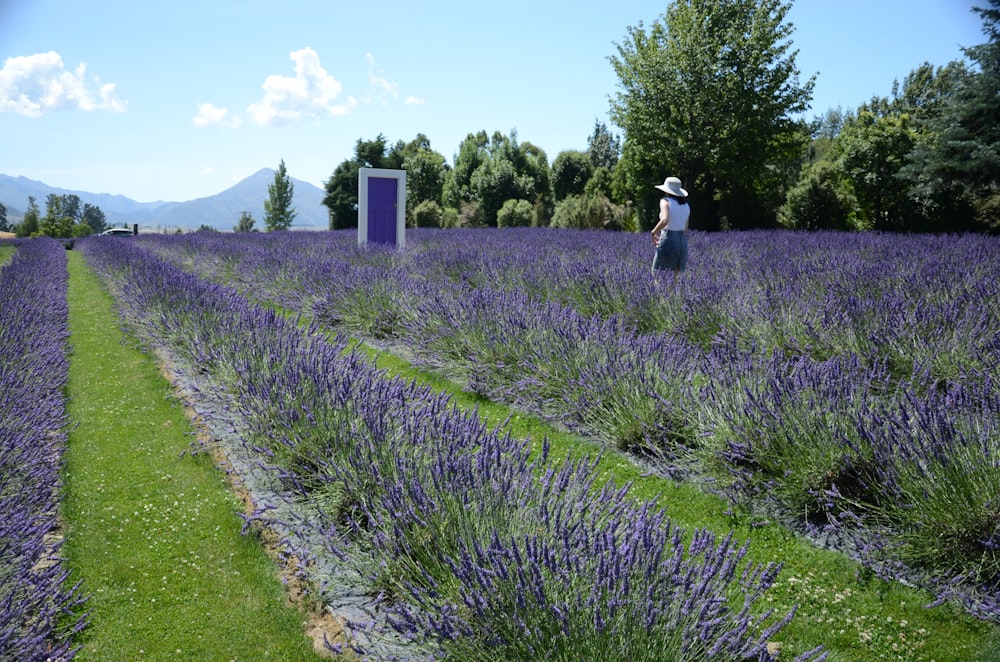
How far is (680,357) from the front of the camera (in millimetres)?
3865

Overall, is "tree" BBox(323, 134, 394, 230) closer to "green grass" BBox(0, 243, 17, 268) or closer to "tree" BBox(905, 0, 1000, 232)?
"green grass" BBox(0, 243, 17, 268)

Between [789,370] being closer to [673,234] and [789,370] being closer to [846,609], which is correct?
[846,609]

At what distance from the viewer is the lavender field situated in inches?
65.3

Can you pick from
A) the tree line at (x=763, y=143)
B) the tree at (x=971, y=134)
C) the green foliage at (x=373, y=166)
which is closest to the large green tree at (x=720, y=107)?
the tree line at (x=763, y=143)

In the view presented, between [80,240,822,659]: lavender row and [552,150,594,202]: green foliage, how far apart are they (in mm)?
30985

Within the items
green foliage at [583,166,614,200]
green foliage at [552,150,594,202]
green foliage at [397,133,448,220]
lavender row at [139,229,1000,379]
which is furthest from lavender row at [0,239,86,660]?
green foliage at [397,133,448,220]

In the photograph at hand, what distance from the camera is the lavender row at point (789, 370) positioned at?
8.03 ft

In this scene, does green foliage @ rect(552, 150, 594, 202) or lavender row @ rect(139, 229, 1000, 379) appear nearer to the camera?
lavender row @ rect(139, 229, 1000, 379)

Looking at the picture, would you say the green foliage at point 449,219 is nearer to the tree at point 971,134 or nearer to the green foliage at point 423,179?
the green foliage at point 423,179

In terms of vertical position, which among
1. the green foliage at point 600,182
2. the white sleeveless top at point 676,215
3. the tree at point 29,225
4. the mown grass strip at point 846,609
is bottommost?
the mown grass strip at point 846,609

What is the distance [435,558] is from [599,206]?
22.6 meters

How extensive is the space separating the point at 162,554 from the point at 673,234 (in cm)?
578

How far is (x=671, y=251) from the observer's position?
702 cm

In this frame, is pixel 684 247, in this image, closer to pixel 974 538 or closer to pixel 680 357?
pixel 680 357
